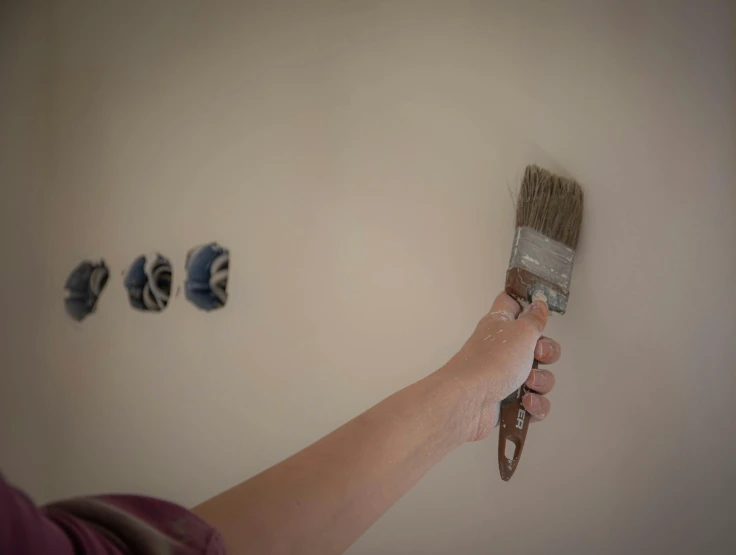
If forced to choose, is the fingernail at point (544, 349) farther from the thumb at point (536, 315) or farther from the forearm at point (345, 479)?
the forearm at point (345, 479)

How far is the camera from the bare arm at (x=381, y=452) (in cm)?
54

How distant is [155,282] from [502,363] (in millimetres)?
1012

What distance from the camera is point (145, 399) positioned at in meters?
1.48

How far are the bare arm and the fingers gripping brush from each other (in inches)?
1.7

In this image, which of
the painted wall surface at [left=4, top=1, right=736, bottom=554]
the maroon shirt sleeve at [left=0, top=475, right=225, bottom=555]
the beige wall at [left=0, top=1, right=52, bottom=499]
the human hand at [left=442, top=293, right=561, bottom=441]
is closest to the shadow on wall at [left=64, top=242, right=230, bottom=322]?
the painted wall surface at [left=4, top=1, right=736, bottom=554]

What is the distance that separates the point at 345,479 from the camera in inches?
24.1

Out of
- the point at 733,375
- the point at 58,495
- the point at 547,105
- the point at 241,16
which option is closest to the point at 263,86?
the point at 241,16

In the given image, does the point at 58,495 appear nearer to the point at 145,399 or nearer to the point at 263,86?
the point at 145,399

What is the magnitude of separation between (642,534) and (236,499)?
0.81 metres

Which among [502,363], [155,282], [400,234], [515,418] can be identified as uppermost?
[400,234]

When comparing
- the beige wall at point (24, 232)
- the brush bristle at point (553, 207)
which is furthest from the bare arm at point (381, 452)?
the beige wall at point (24, 232)

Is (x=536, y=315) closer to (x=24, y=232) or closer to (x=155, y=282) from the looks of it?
(x=155, y=282)

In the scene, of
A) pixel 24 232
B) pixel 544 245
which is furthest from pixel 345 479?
pixel 24 232

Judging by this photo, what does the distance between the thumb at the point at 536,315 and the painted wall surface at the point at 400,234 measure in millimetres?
108
